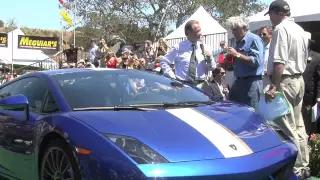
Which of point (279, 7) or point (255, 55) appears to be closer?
point (279, 7)

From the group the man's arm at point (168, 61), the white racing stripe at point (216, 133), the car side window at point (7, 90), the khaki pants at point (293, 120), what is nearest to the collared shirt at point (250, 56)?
the khaki pants at point (293, 120)

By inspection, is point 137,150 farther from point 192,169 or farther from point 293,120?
point 293,120

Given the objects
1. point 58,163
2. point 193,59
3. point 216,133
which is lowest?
point 58,163

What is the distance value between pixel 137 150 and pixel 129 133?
19cm

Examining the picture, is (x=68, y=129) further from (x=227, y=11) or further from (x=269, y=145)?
(x=227, y=11)

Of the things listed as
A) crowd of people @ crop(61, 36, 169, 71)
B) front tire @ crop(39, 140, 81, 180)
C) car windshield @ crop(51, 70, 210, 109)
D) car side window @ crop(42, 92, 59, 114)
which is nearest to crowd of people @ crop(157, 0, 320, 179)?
car windshield @ crop(51, 70, 210, 109)

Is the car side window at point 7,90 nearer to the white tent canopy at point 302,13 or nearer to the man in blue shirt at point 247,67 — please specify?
the man in blue shirt at point 247,67

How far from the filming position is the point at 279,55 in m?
4.57

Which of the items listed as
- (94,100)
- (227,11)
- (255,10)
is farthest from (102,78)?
(255,10)

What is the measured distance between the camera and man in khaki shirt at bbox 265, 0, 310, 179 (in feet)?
15.0

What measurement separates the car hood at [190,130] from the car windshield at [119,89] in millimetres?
347

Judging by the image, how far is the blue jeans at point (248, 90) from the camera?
5426 mm

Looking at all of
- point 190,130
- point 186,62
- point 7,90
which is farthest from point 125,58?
point 190,130

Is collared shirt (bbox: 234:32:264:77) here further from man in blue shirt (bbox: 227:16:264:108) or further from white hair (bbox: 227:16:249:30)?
white hair (bbox: 227:16:249:30)
